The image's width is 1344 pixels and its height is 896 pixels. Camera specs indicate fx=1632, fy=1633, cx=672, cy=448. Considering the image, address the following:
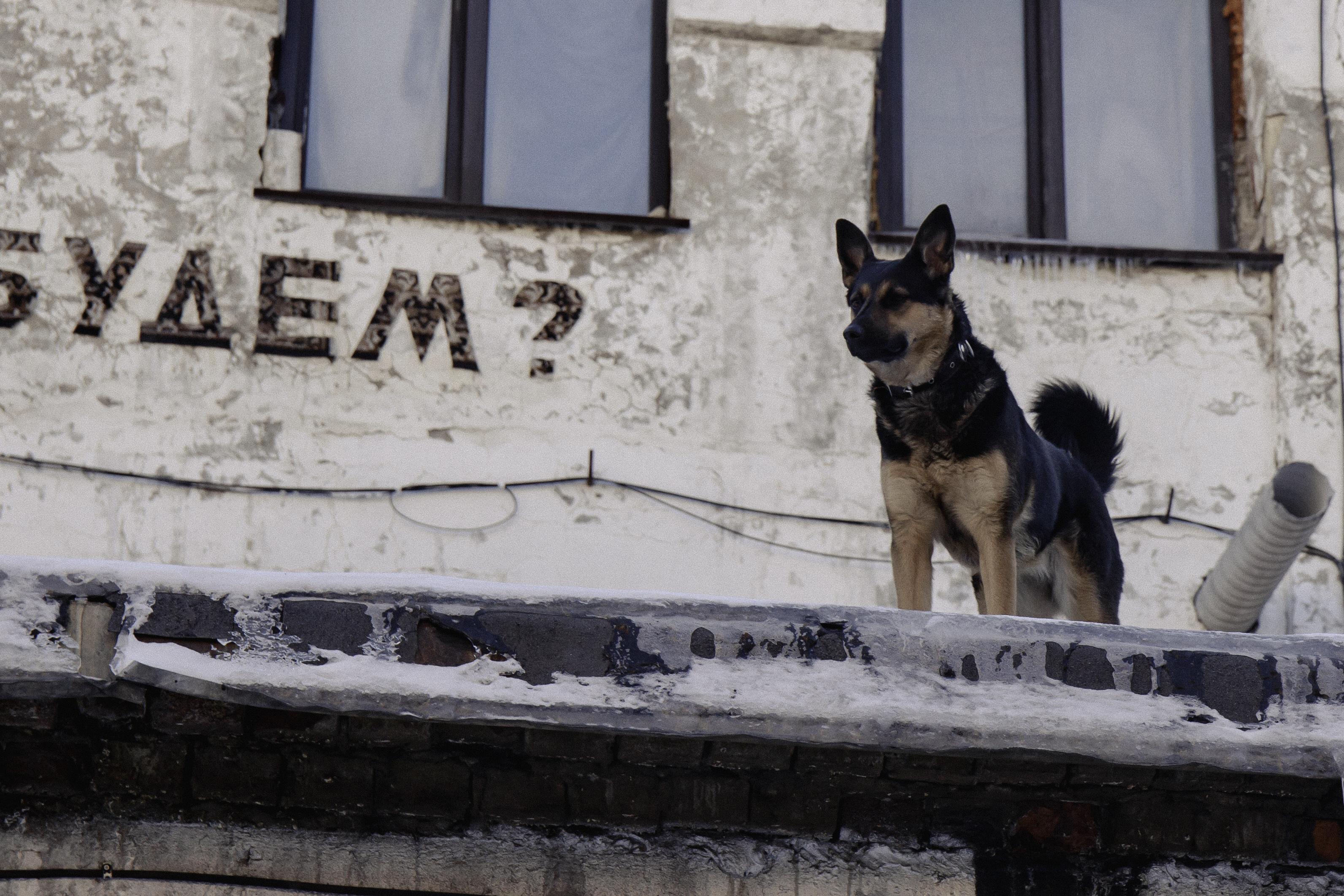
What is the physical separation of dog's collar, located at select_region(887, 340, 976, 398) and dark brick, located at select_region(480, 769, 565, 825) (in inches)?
65.3

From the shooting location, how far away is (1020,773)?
13.4 feet

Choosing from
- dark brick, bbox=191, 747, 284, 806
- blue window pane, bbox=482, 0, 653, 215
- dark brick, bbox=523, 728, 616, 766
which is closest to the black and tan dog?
dark brick, bbox=523, 728, 616, 766

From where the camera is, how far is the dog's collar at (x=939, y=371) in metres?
4.93

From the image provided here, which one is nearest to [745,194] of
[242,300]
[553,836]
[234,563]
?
[242,300]

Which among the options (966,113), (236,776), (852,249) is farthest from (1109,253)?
(236,776)

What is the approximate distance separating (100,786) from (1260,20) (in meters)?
5.90

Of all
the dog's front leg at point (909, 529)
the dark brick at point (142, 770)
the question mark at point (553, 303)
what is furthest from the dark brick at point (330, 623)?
the question mark at point (553, 303)

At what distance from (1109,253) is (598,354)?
7.27 feet

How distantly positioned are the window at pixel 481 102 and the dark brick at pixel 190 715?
3.42m

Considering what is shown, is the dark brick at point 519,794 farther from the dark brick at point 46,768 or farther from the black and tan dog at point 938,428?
the black and tan dog at point 938,428

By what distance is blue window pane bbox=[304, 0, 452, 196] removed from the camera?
6887 mm

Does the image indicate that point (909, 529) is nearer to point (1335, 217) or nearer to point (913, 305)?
point (913, 305)

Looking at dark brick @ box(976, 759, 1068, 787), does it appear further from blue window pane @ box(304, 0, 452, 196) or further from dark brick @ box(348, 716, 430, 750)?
blue window pane @ box(304, 0, 452, 196)

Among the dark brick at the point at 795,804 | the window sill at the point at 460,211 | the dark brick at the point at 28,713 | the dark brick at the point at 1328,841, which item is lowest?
the dark brick at the point at 1328,841
